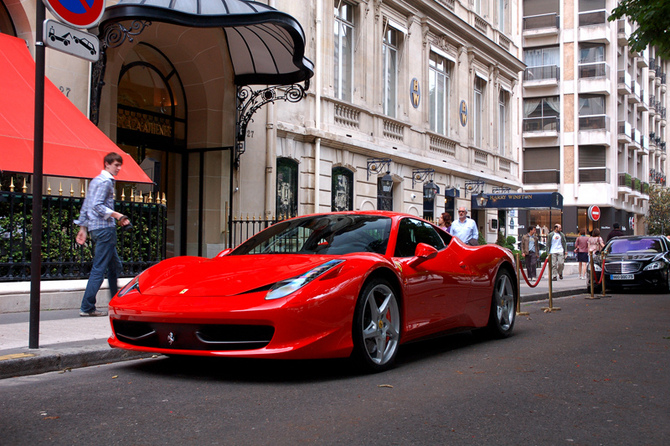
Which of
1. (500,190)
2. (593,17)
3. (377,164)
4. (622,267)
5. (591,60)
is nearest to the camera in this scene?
(622,267)

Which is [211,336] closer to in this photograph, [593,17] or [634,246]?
[634,246]

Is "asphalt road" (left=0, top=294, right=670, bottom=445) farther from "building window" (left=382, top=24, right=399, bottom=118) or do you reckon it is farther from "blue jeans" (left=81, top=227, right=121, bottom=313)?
"building window" (left=382, top=24, right=399, bottom=118)

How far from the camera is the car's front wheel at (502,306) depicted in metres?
7.55

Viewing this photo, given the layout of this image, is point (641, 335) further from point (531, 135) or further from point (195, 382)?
point (531, 135)

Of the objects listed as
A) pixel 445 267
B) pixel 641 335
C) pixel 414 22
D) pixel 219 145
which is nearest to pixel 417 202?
pixel 414 22

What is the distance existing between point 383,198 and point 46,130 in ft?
44.2

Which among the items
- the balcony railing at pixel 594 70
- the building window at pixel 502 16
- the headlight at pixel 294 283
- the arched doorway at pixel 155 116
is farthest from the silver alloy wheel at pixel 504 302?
the balcony railing at pixel 594 70

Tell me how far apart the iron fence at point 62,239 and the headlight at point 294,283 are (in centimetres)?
474

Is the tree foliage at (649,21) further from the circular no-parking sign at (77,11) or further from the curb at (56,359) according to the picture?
the curb at (56,359)

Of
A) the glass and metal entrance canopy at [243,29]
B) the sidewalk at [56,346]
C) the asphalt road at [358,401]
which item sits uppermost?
the glass and metal entrance canopy at [243,29]

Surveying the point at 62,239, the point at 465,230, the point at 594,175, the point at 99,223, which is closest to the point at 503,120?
the point at 465,230

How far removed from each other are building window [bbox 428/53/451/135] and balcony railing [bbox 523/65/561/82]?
1045 inches

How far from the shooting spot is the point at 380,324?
550 cm

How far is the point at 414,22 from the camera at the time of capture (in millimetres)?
22969
